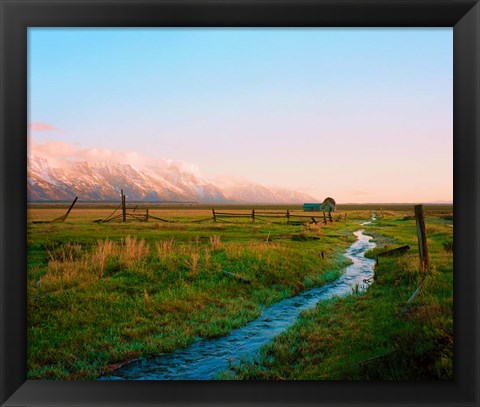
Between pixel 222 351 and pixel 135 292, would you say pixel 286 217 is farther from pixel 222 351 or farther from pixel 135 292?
pixel 222 351

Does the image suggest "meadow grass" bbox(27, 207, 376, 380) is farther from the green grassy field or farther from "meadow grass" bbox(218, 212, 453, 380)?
"meadow grass" bbox(218, 212, 453, 380)

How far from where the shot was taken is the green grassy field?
9.29ft

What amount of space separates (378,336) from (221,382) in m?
1.44

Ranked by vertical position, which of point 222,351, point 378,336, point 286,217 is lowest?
point 222,351

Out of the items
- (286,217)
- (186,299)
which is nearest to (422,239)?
(186,299)

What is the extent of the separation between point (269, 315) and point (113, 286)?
1.96 metres

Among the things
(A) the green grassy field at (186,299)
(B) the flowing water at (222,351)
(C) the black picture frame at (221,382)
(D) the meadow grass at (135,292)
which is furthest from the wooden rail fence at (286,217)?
(C) the black picture frame at (221,382)

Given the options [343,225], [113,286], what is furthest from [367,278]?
[343,225]

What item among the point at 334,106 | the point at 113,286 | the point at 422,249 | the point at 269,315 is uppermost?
the point at 334,106

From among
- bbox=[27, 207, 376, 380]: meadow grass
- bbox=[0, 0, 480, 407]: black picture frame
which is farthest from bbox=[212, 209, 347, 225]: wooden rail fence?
bbox=[0, 0, 480, 407]: black picture frame

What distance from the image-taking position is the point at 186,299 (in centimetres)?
434

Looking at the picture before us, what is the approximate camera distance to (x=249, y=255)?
596cm

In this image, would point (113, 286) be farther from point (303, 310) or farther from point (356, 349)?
point (356, 349)

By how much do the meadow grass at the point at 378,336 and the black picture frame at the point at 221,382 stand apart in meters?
0.21
